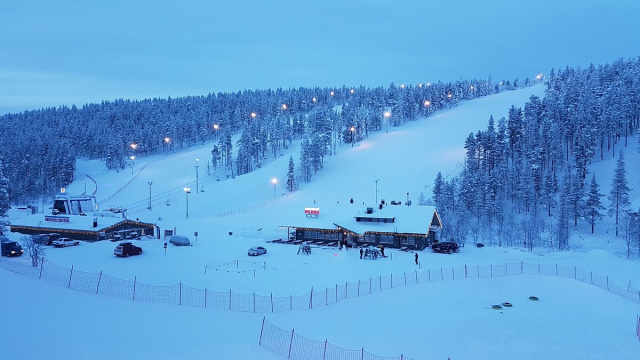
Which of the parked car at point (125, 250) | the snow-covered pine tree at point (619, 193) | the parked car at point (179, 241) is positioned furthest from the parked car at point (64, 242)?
the snow-covered pine tree at point (619, 193)

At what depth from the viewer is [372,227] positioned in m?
50.5

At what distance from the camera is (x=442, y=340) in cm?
2050

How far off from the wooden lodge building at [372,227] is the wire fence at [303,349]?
30631 millimetres

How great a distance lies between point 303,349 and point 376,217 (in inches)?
1358

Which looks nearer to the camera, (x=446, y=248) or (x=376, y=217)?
(x=446, y=248)

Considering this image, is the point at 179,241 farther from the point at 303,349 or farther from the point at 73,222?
the point at 303,349

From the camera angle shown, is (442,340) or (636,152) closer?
(442,340)

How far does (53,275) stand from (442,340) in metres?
23.0

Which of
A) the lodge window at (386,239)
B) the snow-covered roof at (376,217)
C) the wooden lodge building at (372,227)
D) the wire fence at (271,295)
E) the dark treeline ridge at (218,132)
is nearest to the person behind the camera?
the wire fence at (271,295)

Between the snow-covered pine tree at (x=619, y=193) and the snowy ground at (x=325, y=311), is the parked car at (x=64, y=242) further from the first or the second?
the snow-covered pine tree at (x=619, y=193)

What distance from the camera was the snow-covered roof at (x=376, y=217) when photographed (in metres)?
49.5

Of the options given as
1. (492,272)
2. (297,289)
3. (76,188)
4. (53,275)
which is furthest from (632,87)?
(76,188)

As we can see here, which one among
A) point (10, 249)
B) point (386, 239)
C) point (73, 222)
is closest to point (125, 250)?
point (10, 249)

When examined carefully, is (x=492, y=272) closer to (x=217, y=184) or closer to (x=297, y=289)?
(x=297, y=289)
